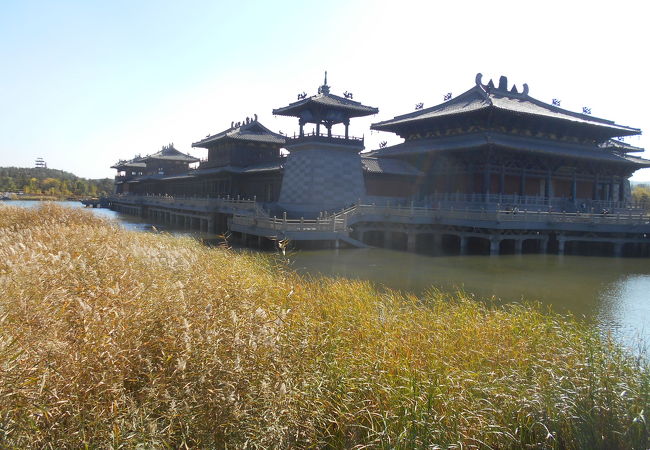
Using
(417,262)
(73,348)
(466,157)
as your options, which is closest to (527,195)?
(466,157)

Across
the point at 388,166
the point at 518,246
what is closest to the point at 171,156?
the point at 388,166

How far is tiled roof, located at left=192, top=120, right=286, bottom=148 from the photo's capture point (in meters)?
48.3

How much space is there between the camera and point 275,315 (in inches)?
335

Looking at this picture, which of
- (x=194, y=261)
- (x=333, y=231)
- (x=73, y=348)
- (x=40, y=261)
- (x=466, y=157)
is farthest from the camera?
(x=466, y=157)

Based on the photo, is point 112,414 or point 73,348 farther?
point 73,348

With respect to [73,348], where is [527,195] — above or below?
above

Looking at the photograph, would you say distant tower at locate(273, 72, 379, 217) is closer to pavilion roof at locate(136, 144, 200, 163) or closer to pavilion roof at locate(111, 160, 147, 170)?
pavilion roof at locate(136, 144, 200, 163)

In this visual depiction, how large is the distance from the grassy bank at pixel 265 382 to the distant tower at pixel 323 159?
27.5 m

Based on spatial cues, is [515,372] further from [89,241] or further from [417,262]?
[417,262]

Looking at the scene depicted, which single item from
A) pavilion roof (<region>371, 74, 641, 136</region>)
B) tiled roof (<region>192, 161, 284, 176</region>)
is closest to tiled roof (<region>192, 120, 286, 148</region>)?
tiled roof (<region>192, 161, 284, 176</region>)

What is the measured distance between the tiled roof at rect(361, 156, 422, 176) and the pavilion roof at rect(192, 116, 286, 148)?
453 inches

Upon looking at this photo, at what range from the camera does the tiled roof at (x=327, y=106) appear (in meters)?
35.2

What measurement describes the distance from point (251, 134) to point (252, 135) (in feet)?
0.96

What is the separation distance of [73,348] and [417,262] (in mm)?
20995
